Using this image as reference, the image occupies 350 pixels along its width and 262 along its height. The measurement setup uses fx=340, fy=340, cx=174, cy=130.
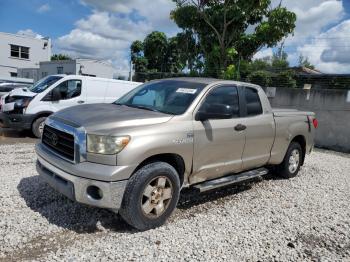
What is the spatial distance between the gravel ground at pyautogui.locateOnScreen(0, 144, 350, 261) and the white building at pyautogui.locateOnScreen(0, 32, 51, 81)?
105 feet

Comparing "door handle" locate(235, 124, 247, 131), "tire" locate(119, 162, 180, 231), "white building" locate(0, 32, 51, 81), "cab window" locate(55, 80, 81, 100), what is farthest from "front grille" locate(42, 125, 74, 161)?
"white building" locate(0, 32, 51, 81)

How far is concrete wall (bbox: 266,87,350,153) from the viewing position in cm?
1101

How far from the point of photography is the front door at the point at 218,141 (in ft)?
14.5

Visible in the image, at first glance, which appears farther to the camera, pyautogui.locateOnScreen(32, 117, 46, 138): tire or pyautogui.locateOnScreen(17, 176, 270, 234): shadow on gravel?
pyautogui.locateOnScreen(32, 117, 46, 138): tire

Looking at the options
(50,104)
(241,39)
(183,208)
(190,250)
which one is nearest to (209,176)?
(183,208)

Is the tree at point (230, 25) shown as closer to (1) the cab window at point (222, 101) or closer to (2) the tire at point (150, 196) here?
(1) the cab window at point (222, 101)

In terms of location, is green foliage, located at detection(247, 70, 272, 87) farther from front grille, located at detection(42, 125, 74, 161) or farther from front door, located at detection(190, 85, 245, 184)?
front grille, located at detection(42, 125, 74, 161)

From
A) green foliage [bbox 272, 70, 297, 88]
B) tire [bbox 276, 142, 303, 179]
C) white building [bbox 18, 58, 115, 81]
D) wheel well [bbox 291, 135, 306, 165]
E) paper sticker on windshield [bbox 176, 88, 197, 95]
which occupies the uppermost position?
white building [bbox 18, 58, 115, 81]

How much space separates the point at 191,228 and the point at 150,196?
67 centimetres

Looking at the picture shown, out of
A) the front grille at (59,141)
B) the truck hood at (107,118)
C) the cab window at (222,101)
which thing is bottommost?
the front grille at (59,141)

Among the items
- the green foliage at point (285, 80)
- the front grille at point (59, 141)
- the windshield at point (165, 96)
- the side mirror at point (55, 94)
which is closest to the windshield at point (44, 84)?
the side mirror at point (55, 94)

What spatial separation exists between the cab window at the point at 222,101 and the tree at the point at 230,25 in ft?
30.9

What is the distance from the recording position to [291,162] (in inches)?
265

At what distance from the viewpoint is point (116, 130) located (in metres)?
3.68
